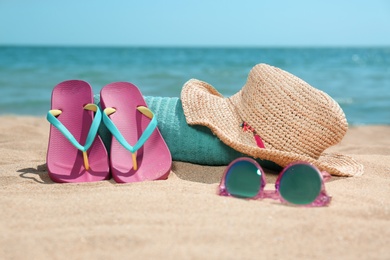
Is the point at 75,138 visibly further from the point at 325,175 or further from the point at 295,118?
the point at 325,175

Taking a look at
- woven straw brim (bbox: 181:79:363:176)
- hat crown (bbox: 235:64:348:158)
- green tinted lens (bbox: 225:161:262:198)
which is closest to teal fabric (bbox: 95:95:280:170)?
woven straw brim (bbox: 181:79:363:176)

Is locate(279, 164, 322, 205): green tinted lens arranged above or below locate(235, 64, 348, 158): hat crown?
below

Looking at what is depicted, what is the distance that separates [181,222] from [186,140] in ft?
3.01

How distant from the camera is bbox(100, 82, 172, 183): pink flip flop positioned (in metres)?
2.54

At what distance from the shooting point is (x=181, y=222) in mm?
1846

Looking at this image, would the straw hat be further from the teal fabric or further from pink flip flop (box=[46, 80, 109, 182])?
pink flip flop (box=[46, 80, 109, 182])

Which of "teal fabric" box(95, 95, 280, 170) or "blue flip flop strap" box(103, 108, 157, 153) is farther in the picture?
"teal fabric" box(95, 95, 280, 170)

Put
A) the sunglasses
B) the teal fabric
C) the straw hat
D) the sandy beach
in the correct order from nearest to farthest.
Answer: the sandy beach
the sunglasses
the straw hat
the teal fabric

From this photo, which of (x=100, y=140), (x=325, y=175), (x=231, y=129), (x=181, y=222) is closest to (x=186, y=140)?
(x=231, y=129)

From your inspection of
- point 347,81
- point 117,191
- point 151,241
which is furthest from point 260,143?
point 347,81

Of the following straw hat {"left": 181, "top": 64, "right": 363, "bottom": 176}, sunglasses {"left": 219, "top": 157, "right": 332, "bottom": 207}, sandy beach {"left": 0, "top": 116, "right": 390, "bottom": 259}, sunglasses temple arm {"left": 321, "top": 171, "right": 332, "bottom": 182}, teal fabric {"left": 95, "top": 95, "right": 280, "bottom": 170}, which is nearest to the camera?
sandy beach {"left": 0, "top": 116, "right": 390, "bottom": 259}

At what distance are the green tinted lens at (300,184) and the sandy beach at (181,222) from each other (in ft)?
0.22

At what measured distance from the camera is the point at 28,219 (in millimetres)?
1916

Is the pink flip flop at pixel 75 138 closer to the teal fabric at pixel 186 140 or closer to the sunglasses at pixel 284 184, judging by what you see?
the teal fabric at pixel 186 140
